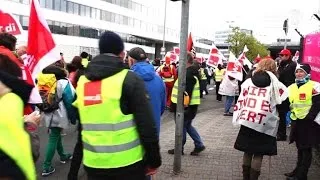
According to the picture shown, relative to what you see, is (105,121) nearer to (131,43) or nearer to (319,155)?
(319,155)

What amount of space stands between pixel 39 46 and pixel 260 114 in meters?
2.95

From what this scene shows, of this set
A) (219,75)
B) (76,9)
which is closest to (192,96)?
(219,75)

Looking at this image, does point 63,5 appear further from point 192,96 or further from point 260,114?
point 260,114

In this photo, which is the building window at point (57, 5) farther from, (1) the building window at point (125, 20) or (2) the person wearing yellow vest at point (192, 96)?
(2) the person wearing yellow vest at point (192, 96)

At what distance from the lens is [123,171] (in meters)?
3.43

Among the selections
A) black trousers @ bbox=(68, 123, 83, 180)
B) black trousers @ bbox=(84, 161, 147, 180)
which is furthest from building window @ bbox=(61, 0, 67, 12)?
black trousers @ bbox=(84, 161, 147, 180)

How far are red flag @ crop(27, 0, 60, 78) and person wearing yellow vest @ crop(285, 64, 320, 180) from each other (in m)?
3.50

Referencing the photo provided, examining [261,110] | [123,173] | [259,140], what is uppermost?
[261,110]

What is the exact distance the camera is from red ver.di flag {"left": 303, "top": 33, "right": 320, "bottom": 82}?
26.2 feet

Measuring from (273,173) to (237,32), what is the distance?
233 feet

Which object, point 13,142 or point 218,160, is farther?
point 218,160

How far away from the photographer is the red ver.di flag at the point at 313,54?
7989mm

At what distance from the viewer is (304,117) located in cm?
622

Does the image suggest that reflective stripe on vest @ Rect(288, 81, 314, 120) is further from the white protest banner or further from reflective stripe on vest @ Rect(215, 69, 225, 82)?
reflective stripe on vest @ Rect(215, 69, 225, 82)
